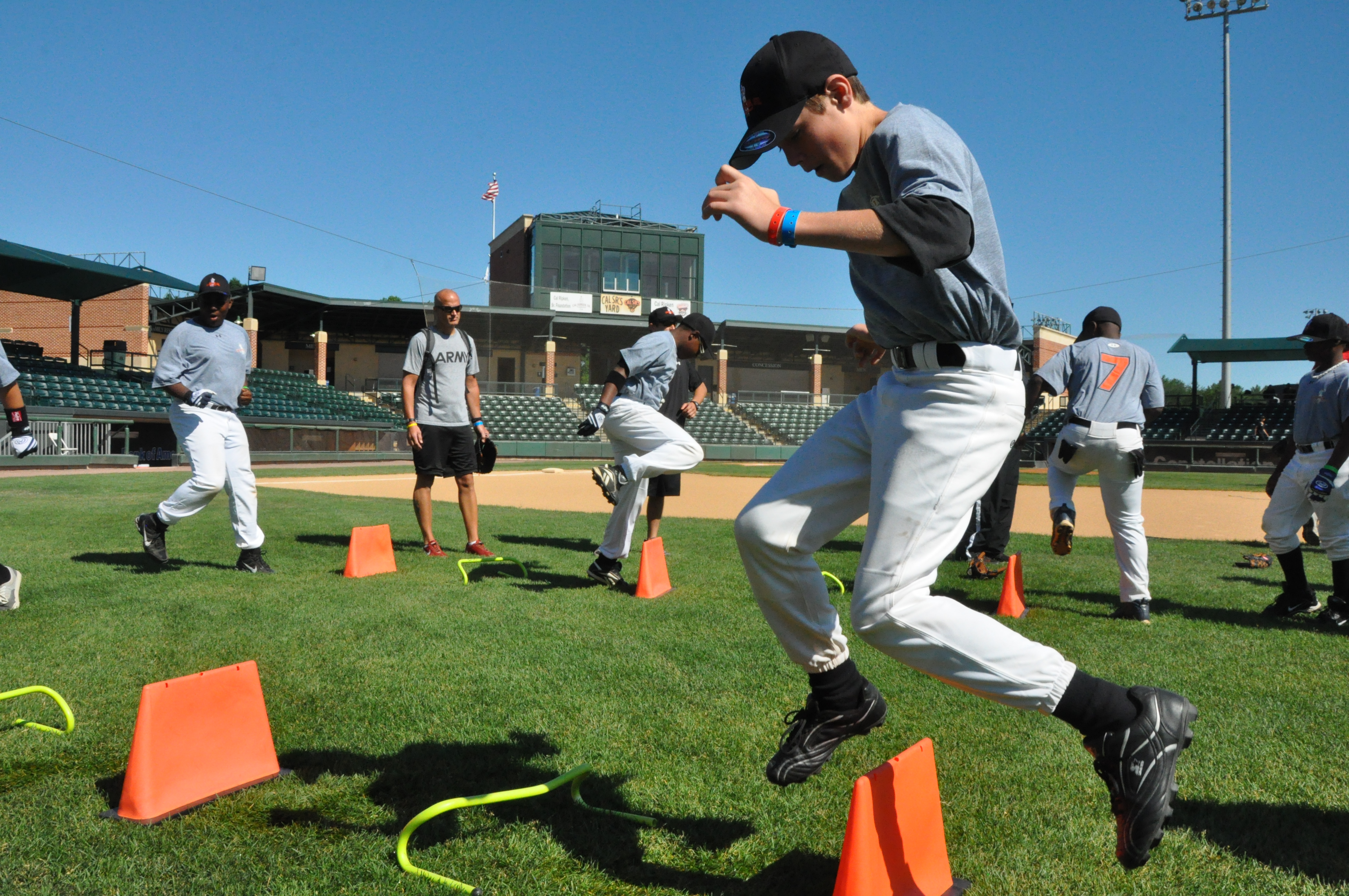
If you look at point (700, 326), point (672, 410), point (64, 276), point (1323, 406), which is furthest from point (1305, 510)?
point (64, 276)

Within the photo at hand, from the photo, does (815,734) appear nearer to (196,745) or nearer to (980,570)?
(196,745)

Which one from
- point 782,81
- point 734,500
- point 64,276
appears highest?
point 64,276

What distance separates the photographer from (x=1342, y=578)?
5.88m

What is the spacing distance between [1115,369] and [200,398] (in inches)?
258

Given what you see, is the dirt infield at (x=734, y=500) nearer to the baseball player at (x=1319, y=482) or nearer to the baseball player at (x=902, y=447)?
the baseball player at (x=1319, y=482)

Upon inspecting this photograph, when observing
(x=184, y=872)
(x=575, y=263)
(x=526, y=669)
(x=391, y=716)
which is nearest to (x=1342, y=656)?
(x=526, y=669)

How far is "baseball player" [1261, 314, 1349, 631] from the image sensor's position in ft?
19.1

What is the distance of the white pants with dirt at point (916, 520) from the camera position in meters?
2.29

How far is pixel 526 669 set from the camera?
4301 mm

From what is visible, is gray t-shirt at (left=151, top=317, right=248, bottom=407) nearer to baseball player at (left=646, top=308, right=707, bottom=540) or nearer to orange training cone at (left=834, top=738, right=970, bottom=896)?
baseball player at (left=646, top=308, right=707, bottom=540)

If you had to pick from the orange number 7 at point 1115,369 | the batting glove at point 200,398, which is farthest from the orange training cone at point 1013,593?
the batting glove at point 200,398

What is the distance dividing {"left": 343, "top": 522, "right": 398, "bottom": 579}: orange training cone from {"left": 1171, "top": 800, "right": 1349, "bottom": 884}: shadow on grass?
5.61m

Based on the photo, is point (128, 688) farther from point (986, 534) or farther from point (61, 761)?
point (986, 534)

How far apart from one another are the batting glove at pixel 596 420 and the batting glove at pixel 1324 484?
4.90 metres
